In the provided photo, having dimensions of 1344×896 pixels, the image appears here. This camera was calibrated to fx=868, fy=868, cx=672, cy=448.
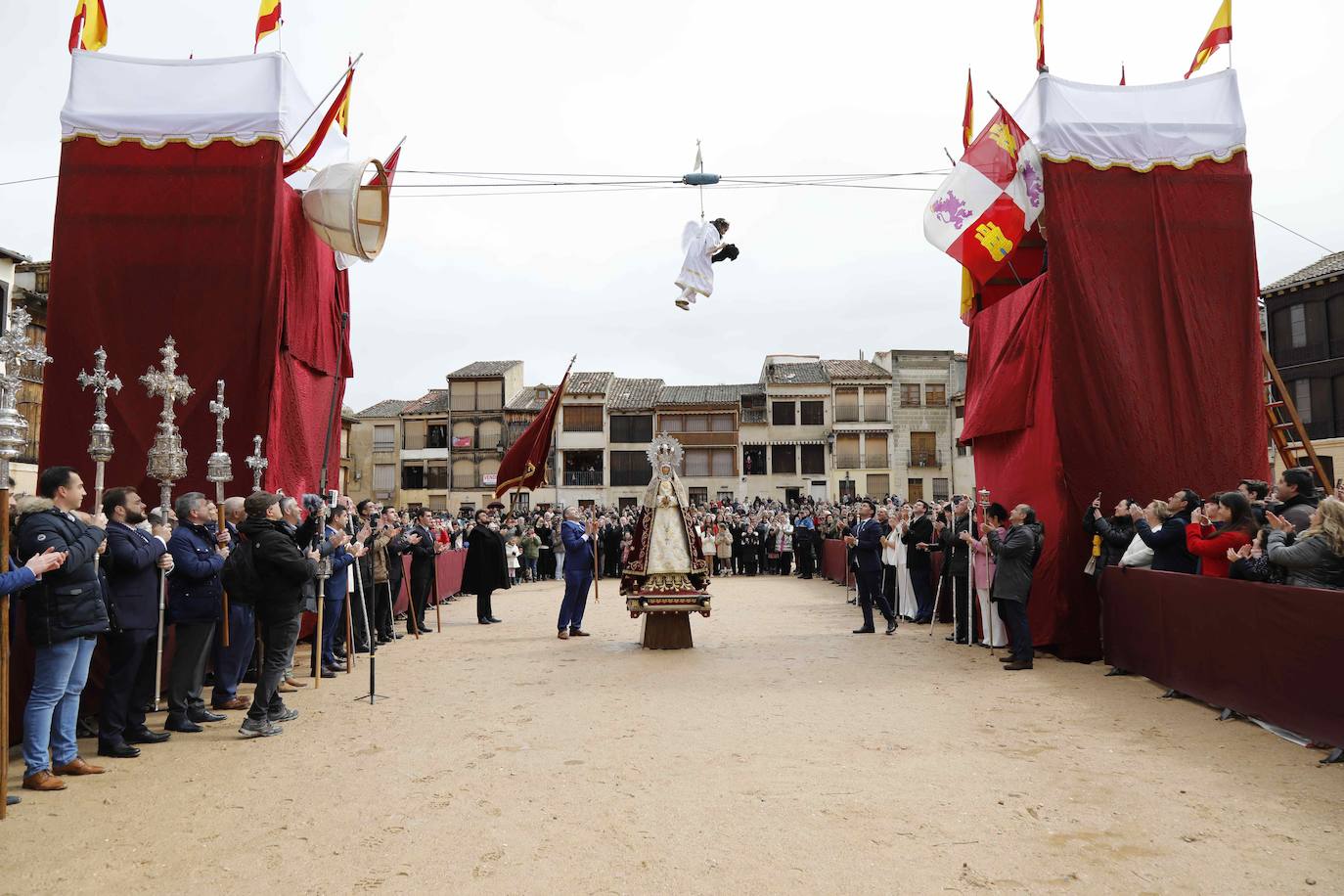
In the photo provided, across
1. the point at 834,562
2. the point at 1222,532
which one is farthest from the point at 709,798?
the point at 834,562

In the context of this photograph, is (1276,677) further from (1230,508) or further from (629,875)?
(629,875)

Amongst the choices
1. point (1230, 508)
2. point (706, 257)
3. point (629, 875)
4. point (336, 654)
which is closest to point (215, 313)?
point (336, 654)

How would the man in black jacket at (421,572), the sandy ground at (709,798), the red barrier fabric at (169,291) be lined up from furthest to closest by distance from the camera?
the man in black jacket at (421,572) < the red barrier fabric at (169,291) < the sandy ground at (709,798)

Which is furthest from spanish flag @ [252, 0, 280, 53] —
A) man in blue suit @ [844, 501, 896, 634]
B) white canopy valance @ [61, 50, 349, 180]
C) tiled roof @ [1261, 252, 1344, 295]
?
tiled roof @ [1261, 252, 1344, 295]

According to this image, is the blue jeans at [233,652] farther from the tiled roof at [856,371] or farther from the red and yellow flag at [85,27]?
the tiled roof at [856,371]

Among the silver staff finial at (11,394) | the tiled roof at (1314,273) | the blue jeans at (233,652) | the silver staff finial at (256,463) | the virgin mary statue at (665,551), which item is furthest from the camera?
the tiled roof at (1314,273)

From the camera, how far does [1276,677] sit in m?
6.38

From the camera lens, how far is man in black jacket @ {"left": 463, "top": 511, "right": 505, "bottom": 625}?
1421cm

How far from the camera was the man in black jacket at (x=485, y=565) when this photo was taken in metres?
14.2

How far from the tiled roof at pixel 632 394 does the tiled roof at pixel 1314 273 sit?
29299mm

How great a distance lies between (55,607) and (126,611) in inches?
31.6

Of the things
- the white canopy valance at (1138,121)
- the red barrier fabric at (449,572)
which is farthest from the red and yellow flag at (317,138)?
the white canopy valance at (1138,121)

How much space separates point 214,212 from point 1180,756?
432 inches

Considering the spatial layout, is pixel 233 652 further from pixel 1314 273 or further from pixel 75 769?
pixel 1314 273
